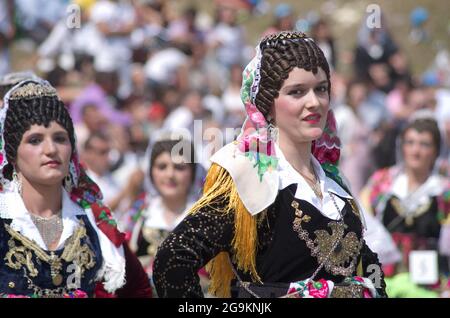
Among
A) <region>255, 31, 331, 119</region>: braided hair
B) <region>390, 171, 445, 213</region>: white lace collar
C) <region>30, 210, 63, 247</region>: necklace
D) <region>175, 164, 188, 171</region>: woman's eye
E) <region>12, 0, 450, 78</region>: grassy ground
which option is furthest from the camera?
<region>12, 0, 450, 78</region>: grassy ground

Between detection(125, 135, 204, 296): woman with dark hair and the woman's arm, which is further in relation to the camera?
detection(125, 135, 204, 296): woman with dark hair

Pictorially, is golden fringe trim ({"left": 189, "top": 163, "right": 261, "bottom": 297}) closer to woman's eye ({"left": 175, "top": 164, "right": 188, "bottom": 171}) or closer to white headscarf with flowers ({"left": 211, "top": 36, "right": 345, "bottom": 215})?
white headscarf with flowers ({"left": 211, "top": 36, "right": 345, "bottom": 215})

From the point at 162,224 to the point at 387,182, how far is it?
85.7 inches

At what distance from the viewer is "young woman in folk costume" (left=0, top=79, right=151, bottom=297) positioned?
5.45m

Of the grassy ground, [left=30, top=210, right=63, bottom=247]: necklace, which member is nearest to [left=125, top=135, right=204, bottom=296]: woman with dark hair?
[left=30, top=210, right=63, bottom=247]: necklace

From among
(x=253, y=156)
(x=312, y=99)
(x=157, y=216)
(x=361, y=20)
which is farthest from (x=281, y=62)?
(x=361, y=20)

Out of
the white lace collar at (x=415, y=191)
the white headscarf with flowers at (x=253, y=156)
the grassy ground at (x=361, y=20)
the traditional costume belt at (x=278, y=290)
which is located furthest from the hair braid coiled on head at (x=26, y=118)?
the grassy ground at (x=361, y=20)

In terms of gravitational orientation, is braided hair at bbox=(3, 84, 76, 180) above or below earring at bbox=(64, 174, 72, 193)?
above

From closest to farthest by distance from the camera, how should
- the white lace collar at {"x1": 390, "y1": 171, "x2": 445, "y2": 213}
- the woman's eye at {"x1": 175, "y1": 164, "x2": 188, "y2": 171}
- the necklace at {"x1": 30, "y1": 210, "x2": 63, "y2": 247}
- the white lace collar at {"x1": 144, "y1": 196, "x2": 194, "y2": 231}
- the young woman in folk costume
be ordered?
the young woman in folk costume, the necklace at {"x1": 30, "y1": 210, "x2": 63, "y2": 247}, the white lace collar at {"x1": 144, "y1": 196, "x2": 194, "y2": 231}, the woman's eye at {"x1": 175, "y1": 164, "x2": 188, "y2": 171}, the white lace collar at {"x1": 390, "y1": 171, "x2": 445, "y2": 213}

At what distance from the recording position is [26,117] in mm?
5547

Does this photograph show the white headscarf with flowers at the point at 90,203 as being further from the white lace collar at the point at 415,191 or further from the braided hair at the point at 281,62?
the white lace collar at the point at 415,191

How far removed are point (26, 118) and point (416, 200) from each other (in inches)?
173

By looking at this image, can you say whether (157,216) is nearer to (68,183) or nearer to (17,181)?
(68,183)

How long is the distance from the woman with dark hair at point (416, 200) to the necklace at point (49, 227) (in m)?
3.57
